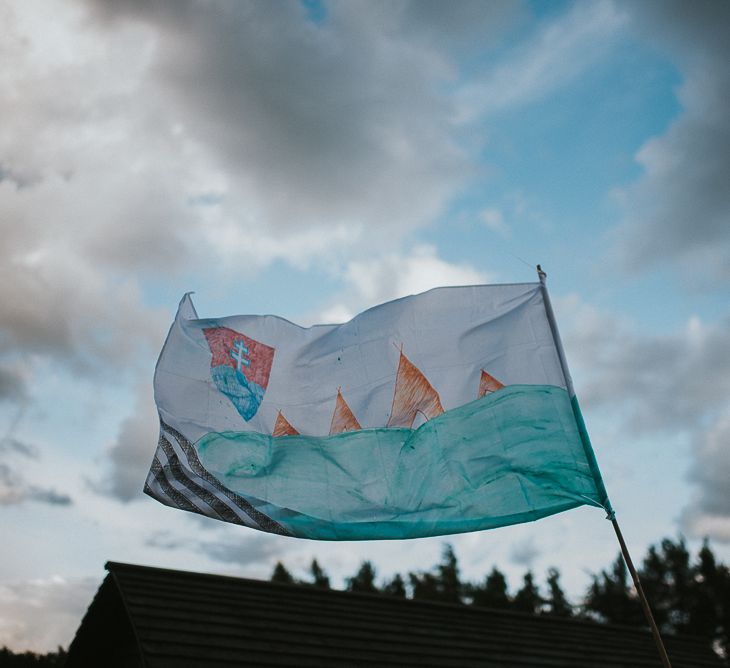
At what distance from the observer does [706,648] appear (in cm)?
1563

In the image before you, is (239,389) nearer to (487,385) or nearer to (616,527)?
(487,385)

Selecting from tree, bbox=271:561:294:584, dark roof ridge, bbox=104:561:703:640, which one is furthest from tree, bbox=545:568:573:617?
dark roof ridge, bbox=104:561:703:640

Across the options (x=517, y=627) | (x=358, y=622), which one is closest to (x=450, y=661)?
(x=358, y=622)

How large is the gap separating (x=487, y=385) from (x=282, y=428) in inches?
77.6

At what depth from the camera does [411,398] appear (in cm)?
654

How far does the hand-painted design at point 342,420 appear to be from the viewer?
6.57 m

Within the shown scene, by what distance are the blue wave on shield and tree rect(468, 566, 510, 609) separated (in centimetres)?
4247

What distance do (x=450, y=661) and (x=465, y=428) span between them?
5.45 m

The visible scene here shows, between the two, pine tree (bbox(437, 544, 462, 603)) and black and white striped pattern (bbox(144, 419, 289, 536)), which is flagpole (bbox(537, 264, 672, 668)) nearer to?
black and white striped pattern (bbox(144, 419, 289, 536))

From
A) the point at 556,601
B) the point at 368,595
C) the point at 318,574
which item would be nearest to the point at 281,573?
the point at 318,574

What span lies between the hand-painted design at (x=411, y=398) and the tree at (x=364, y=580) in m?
44.9

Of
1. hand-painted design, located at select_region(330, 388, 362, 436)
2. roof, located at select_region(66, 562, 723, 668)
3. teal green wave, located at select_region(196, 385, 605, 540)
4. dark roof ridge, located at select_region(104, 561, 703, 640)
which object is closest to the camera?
teal green wave, located at select_region(196, 385, 605, 540)

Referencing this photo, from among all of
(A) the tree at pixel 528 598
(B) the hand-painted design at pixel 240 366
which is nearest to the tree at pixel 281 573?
(A) the tree at pixel 528 598

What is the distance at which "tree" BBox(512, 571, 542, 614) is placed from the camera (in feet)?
147
